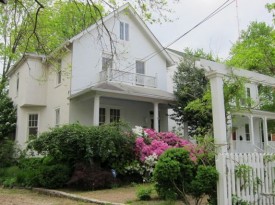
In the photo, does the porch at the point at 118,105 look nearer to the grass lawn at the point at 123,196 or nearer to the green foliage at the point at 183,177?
the grass lawn at the point at 123,196

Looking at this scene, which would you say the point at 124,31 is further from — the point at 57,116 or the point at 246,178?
the point at 246,178

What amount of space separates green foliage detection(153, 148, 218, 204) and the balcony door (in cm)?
1293

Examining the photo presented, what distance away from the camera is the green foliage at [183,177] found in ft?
22.1

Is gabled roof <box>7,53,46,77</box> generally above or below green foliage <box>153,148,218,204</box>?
above

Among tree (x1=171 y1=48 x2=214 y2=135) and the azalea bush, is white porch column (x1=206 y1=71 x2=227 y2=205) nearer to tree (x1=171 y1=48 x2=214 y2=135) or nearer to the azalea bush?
the azalea bush

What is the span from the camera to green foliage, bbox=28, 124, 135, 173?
12.2 m

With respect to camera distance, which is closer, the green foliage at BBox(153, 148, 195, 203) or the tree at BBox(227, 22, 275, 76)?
the green foliage at BBox(153, 148, 195, 203)

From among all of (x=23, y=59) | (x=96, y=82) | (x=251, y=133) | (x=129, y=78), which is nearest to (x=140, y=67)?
(x=129, y=78)

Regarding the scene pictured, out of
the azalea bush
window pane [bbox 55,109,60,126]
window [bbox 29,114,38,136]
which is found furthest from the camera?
window [bbox 29,114,38,136]

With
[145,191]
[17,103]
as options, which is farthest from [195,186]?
[17,103]

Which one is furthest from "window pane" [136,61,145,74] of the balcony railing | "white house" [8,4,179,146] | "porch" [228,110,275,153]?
"porch" [228,110,275,153]

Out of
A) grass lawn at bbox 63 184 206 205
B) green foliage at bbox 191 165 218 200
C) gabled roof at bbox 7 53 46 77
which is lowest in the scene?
grass lawn at bbox 63 184 206 205

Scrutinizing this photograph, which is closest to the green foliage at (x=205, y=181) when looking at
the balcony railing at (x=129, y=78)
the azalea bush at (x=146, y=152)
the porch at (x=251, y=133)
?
the azalea bush at (x=146, y=152)

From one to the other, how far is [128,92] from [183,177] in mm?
10388
